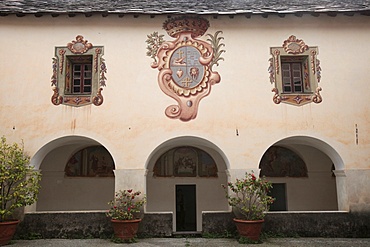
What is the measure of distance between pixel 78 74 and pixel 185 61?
10.1 ft

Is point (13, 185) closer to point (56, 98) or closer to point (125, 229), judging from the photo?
point (56, 98)

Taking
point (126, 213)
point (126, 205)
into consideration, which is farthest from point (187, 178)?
point (126, 213)

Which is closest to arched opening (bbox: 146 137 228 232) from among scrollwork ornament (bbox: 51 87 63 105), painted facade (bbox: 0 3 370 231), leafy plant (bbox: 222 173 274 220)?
painted facade (bbox: 0 3 370 231)

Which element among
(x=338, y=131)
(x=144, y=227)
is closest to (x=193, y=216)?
(x=144, y=227)

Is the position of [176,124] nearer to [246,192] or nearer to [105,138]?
[105,138]

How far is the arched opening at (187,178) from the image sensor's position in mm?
11016

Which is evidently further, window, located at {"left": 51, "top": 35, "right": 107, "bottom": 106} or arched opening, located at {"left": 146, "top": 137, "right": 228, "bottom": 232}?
arched opening, located at {"left": 146, "top": 137, "right": 228, "bottom": 232}

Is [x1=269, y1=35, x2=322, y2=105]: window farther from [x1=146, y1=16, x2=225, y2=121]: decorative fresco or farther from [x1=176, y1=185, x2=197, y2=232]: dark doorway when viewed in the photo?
[x1=176, y1=185, x2=197, y2=232]: dark doorway

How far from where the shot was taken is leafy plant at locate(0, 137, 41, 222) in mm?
7723

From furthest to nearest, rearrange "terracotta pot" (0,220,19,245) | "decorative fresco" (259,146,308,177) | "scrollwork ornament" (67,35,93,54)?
1. "decorative fresco" (259,146,308,177)
2. "scrollwork ornament" (67,35,93,54)
3. "terracotta pot" (0,220,19,245)

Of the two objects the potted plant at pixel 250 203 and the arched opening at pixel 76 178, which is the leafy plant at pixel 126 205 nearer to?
the potted plant at pixel 250 203

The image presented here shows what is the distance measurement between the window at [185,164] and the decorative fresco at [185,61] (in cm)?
291

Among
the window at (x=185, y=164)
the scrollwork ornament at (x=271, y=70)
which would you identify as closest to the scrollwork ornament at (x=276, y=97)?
the scrollwork ornament at (x=271, y=70)

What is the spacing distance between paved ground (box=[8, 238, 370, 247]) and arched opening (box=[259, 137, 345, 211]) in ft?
9.81
